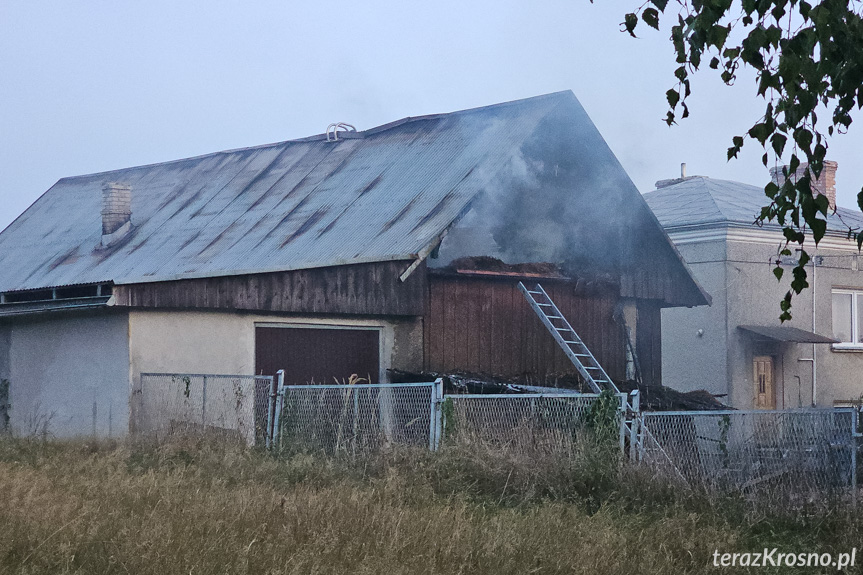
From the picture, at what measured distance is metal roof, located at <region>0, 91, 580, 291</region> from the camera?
56.3ft

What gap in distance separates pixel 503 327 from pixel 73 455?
7.99 metres

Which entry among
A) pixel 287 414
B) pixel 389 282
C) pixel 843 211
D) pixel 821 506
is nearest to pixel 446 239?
pixel 389 282

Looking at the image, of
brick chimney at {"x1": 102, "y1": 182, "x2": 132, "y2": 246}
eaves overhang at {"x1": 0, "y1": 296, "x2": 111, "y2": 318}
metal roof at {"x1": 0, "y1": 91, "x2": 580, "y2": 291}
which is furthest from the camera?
brick chimney at {"x1": 102, "y1": 182, "x2": 132, "y2": 246}

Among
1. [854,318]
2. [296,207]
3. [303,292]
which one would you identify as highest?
[296,207]

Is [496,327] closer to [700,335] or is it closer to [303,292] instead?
[303,292]

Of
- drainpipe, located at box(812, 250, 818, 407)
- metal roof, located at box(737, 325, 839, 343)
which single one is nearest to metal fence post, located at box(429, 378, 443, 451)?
metal roof, located at box(737, 325, 839, 343)

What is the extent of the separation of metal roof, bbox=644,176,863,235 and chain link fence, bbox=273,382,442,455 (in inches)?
456

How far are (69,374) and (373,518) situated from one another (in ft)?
31.3

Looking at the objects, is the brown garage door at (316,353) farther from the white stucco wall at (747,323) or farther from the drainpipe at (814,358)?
the drainpipe at (814,358)

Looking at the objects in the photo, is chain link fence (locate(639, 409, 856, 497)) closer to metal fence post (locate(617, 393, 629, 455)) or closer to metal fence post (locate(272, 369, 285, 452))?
metal fence post (locate(617, 393, 629, 455))

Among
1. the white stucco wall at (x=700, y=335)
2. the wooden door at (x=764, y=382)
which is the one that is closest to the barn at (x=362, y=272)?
the white stucco wall at (x=700, y=335)

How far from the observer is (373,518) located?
27.0 feet

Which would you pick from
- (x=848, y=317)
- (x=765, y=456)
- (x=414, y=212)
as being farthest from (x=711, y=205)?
(x=765, y=456)

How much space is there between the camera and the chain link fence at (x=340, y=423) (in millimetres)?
11992
